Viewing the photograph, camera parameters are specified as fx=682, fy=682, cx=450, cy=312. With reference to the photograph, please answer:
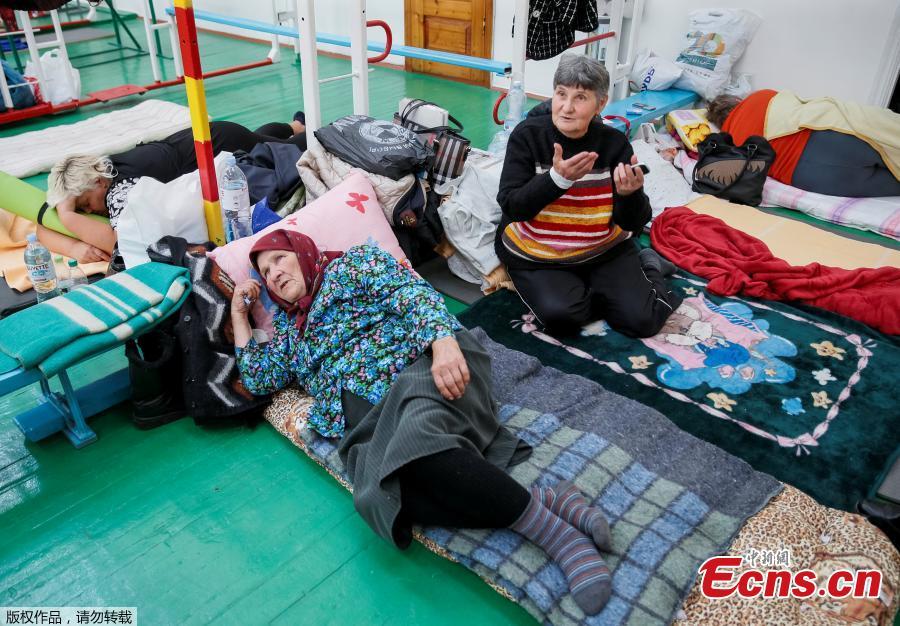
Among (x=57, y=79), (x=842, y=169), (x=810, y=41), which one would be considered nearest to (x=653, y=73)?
(x=810, y=41)

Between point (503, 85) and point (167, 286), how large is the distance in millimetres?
4542

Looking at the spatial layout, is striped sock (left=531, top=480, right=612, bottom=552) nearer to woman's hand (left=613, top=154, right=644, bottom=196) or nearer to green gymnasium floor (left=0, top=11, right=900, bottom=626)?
green gymnasium floor (left=0, top=11, right=900, bottom=626)

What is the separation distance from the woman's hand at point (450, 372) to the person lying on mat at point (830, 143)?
123 inches

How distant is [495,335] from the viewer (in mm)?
2754

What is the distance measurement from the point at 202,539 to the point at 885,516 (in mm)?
1860

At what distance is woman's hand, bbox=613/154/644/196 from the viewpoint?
2.37m

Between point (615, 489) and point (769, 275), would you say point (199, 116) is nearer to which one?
point (615, 489)

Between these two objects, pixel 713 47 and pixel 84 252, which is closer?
pixel 84 252

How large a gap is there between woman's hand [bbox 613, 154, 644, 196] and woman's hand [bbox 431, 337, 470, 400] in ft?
3.16

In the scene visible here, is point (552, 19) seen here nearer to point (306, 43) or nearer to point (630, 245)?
point (306, 43)

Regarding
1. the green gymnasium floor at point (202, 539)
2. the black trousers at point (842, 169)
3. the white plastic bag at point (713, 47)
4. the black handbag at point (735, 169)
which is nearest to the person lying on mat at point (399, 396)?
the green gymnasium floor at point (202, 539)

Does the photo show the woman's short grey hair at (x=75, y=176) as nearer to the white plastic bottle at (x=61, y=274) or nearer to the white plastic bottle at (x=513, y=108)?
the white plastic bottle at (x=61, y=274)

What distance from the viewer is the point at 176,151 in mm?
3467

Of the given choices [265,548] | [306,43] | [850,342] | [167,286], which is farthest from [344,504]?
[306,43]
